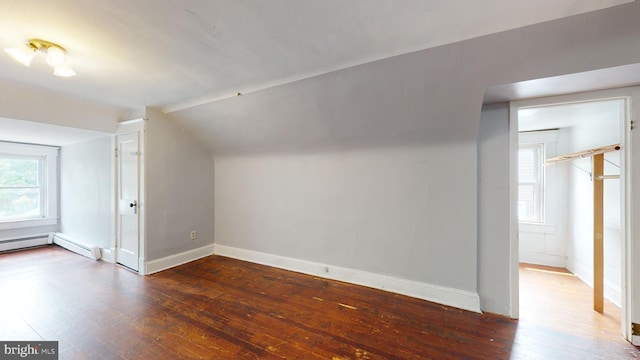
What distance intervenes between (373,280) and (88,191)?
4.83 meters

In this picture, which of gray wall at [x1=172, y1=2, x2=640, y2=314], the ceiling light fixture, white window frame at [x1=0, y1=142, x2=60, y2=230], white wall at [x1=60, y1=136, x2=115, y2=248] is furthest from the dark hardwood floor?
white window frame at [x1=0, y1=142, x2=60, y2=230]

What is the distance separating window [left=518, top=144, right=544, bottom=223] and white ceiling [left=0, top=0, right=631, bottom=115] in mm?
3309

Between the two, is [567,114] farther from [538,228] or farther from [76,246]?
[76,246]

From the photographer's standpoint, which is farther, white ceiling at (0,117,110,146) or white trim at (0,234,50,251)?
white trim at (0,234,50,251)

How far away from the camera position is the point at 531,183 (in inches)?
154

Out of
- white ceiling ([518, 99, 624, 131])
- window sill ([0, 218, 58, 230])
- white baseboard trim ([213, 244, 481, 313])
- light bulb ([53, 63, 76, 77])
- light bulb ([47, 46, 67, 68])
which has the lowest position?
white baseboard trim ([213, 244, 481, 313])

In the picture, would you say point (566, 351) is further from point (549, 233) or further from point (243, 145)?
point (243, 145)

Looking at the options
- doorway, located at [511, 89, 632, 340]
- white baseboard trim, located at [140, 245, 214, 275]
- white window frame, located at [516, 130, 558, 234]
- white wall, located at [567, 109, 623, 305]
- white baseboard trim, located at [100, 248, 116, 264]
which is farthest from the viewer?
white window frame, located at [516, 130, 558, 234]

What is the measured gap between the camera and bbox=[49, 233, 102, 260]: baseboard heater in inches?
146

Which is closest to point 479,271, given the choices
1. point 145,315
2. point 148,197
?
point 145,315

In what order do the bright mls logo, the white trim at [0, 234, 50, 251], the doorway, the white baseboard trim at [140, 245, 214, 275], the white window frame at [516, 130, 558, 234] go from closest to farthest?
the bright mls logo
the doorway
the white baseboard trim at [140, 245, 214, 275]
the white window frame at [516, 130, 558, 234]
the white trim at [0, 234, 50, 251]

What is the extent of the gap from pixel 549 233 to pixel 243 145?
4836 millimetres

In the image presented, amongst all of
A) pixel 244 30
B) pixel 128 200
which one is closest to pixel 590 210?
pixel 244 30

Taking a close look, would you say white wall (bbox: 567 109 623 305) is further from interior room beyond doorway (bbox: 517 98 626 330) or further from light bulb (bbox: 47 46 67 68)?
light bulb (bbox: 47 46 67 68)
